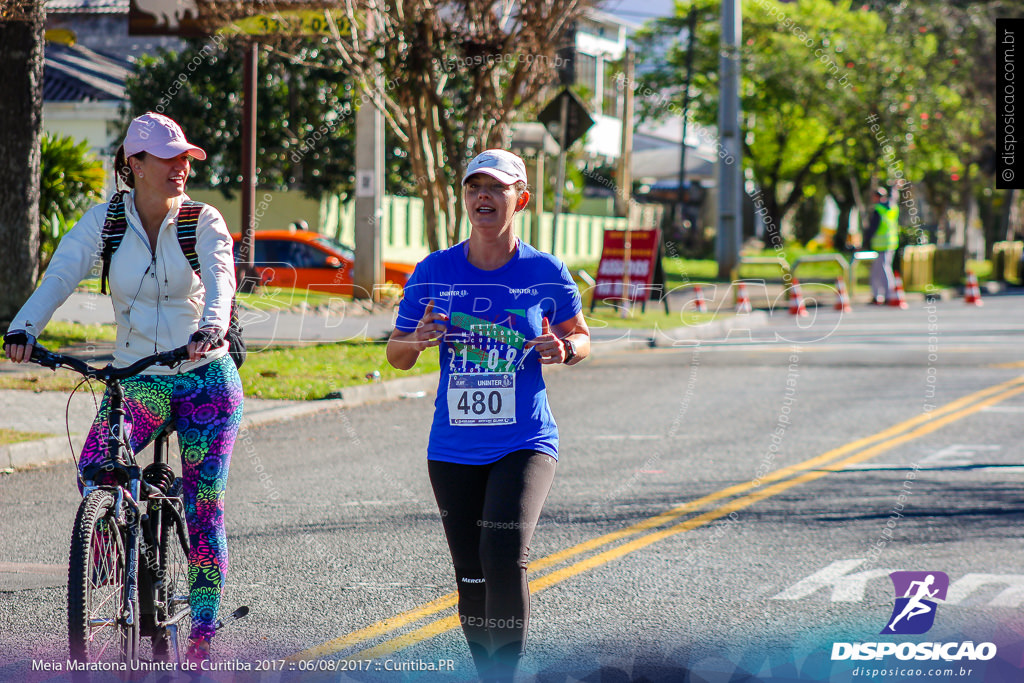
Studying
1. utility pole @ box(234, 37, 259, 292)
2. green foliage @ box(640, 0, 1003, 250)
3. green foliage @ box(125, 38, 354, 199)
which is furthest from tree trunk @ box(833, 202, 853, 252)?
utility pole @ box(234, 37, 259, 292)

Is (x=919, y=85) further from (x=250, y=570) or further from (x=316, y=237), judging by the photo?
(x=250, y=570)

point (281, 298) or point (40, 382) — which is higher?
point (281, 298)

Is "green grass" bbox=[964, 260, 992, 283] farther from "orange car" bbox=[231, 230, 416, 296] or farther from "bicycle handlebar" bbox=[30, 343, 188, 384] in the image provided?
"bicycle handlebar" bbox=[30, 343, 188, 384]

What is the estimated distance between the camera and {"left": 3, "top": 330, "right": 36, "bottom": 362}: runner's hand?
4.22 m

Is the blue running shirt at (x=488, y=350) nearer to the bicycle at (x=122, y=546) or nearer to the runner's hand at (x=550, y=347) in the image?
the runner's hand at (x=550, y=347)

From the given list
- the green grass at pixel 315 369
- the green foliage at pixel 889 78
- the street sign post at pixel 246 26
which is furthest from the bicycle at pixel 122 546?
the green foliage at pixel 889 78

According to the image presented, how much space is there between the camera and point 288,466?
9.45 metres

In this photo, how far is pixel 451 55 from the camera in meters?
17.5

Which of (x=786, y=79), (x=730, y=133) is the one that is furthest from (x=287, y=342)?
(x=786, y=79)

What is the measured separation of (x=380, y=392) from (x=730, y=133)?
46.4ft

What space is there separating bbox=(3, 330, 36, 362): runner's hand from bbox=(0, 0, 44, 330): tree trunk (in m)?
10.3

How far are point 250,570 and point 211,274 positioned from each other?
2.40m

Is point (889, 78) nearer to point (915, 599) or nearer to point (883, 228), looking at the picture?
point (883, 228)

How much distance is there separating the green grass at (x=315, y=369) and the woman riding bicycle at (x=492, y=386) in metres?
8.24
